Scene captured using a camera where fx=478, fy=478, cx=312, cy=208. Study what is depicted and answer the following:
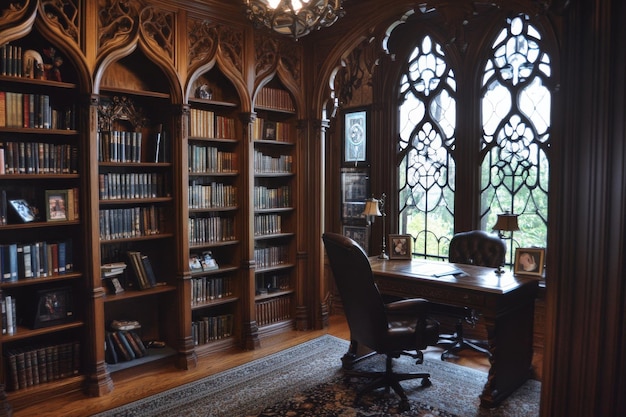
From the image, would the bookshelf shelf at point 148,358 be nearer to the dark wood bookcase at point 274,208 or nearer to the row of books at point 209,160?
the dark wood bookcase at point 274,208

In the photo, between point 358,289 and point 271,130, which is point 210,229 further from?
point 358,289

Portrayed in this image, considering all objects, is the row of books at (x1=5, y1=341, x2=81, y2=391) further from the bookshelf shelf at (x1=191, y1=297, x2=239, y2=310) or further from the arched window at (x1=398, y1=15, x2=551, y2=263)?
the arched window at (x1=398, y1=15, x2=551, y2=263)

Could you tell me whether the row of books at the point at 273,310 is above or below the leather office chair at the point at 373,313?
below

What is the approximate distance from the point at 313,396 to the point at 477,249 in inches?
77.4

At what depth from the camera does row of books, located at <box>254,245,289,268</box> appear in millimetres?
4777

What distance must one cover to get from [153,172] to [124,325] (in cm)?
127

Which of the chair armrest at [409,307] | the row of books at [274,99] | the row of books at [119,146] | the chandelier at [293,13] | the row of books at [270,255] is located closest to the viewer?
the chandelier at [293,13]

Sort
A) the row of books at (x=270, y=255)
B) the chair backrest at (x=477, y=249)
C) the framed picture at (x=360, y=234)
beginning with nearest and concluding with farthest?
the chair backrest at (x=477, y=249) → the row of books at (x=270, y=255) → the framed picture at (x=360, y=234)

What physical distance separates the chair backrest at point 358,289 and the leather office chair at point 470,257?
3.95ft

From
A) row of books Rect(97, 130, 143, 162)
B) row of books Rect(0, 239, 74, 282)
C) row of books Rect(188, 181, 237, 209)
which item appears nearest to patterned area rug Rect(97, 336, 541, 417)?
row of books Rect(0, 239, 74, 282)

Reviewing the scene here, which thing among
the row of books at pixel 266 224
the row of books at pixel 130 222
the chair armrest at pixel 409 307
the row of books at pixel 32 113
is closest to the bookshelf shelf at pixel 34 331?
the row of books at pixel 130 222

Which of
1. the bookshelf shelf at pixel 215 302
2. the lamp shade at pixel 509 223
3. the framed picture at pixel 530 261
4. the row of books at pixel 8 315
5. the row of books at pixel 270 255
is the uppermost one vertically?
the lamp shade at pixel 509 223

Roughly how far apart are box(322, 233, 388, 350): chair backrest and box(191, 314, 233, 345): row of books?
1.58 m

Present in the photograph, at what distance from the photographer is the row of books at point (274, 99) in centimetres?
467
